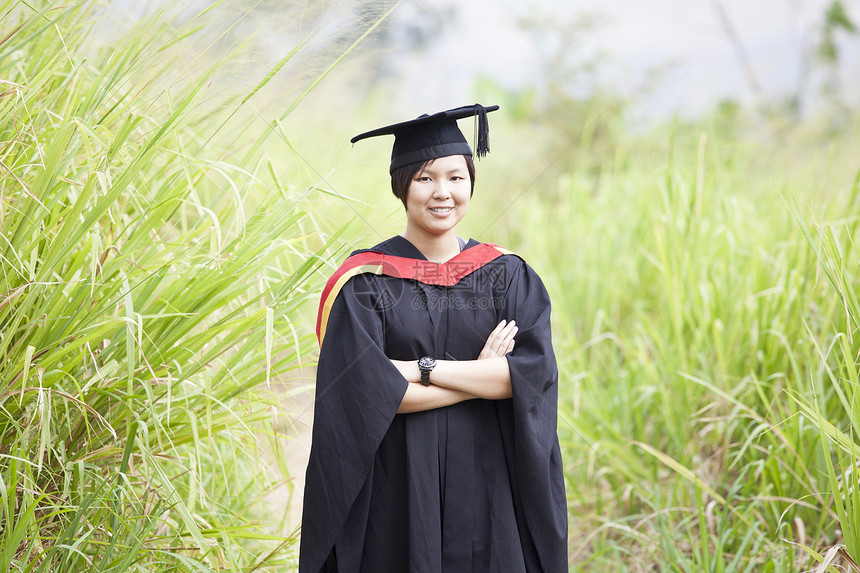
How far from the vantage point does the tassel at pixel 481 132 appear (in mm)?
1780

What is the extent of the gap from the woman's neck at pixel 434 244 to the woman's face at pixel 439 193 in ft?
0.17

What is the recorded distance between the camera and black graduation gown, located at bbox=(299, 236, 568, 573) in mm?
1709

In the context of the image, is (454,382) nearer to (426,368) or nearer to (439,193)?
(426,368)

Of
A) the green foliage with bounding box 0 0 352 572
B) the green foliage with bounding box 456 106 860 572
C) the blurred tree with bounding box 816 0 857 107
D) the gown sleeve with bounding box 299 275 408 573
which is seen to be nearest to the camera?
the gown sleeve with bounding box 299 275 408 573

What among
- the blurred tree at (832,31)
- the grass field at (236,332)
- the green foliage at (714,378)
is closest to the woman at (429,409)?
the grass field at (236,332)

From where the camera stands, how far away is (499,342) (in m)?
1.78

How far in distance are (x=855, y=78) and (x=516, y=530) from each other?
7.53 m

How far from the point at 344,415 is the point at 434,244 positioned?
1.67 feet

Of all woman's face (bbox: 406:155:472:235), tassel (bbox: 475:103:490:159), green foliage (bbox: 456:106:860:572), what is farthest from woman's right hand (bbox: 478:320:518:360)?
green foliage (bbox: 456:106:860:572)

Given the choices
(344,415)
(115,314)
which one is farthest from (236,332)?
(344,415)

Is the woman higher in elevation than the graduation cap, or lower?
lower

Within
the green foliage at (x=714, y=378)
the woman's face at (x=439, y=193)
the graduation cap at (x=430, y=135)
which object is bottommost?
the green foliage at (x=714, y=378)

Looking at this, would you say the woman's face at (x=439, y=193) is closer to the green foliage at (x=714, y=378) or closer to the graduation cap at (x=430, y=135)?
the graduation cap at (x=430, y=135)

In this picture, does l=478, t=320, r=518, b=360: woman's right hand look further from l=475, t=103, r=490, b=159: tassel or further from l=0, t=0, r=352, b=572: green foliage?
l=0, t=0, r=352, b=572: green foliage
